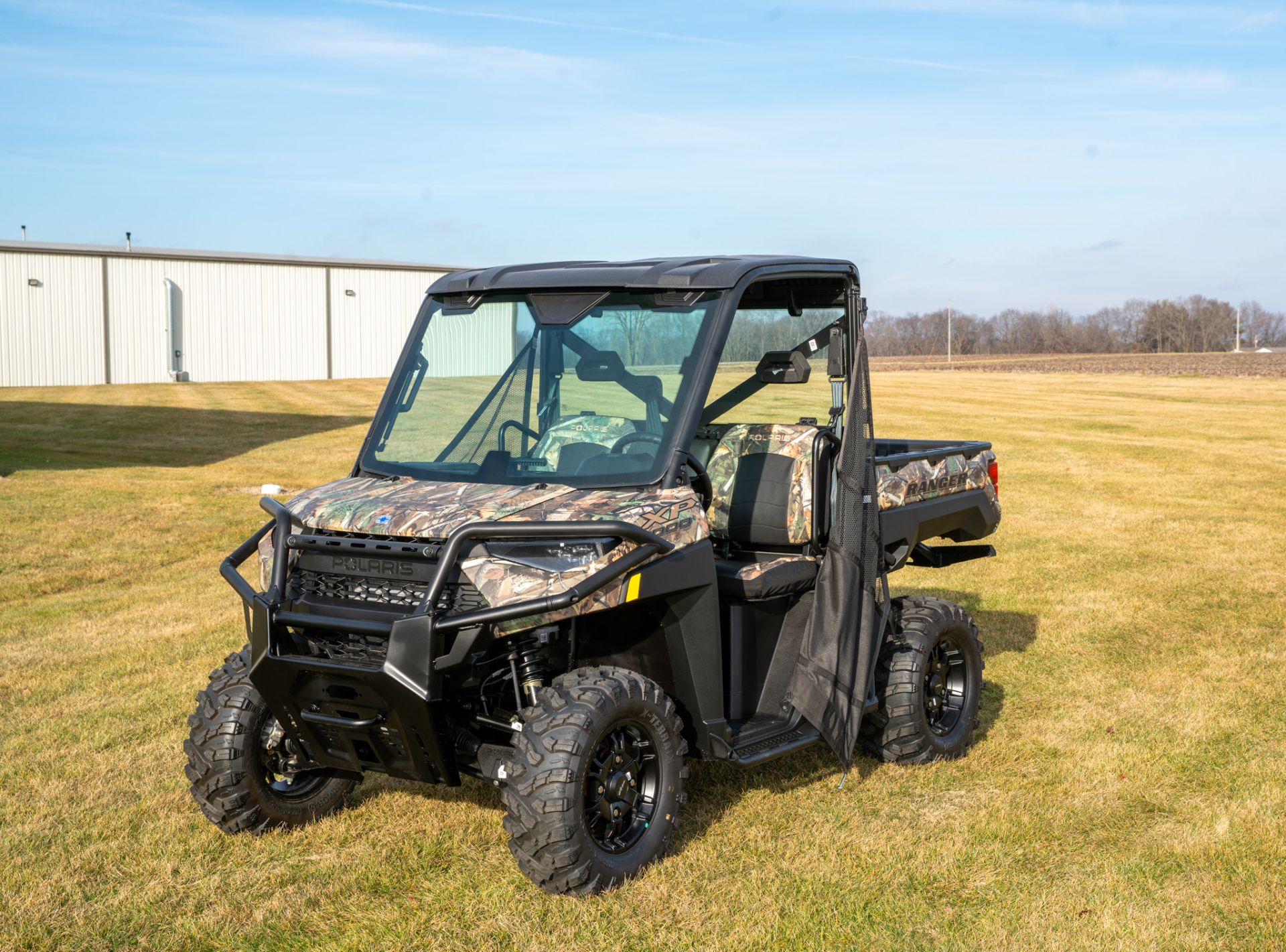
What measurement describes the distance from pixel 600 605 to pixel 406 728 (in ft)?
2.48

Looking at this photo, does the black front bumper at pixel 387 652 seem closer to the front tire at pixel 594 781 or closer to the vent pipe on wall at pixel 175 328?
the front tire at pixel 594 781

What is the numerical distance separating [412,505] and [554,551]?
1.84ft

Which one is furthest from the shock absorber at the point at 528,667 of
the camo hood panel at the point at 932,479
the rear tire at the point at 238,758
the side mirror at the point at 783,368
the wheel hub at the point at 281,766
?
the camo hood panel at the point at 932,479

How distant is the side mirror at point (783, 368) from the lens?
5512 mm

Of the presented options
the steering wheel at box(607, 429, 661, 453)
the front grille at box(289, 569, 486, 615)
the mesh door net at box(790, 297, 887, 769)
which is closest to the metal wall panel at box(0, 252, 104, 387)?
the front grille at box(289, 569, 486, 615)

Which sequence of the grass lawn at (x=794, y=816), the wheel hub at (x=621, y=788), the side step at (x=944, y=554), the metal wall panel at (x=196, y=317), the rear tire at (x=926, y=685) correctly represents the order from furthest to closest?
1. the metal wall panel at (x=196, y=317)
2. the side step at (x=944, y=554)
3. the rear tire at (x=926, y=685)
4. the wheel hub at (x=621, y=788)
5. the grass lawn at (x=794, y=816)

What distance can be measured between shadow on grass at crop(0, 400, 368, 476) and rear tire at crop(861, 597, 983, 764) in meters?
14.3

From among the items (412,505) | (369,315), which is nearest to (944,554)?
(412,505)

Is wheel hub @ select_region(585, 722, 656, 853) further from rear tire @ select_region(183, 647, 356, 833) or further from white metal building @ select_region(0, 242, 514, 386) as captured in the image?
white metal building @ select_region(0, 242, 514, 386)

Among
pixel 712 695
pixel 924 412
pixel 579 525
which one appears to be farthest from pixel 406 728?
pixel 924 412

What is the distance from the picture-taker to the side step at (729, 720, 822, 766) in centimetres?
477

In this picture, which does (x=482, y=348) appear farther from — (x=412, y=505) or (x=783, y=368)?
(x=783, y=368)

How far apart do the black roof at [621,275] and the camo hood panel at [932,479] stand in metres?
1.09

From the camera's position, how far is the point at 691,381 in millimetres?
4754
